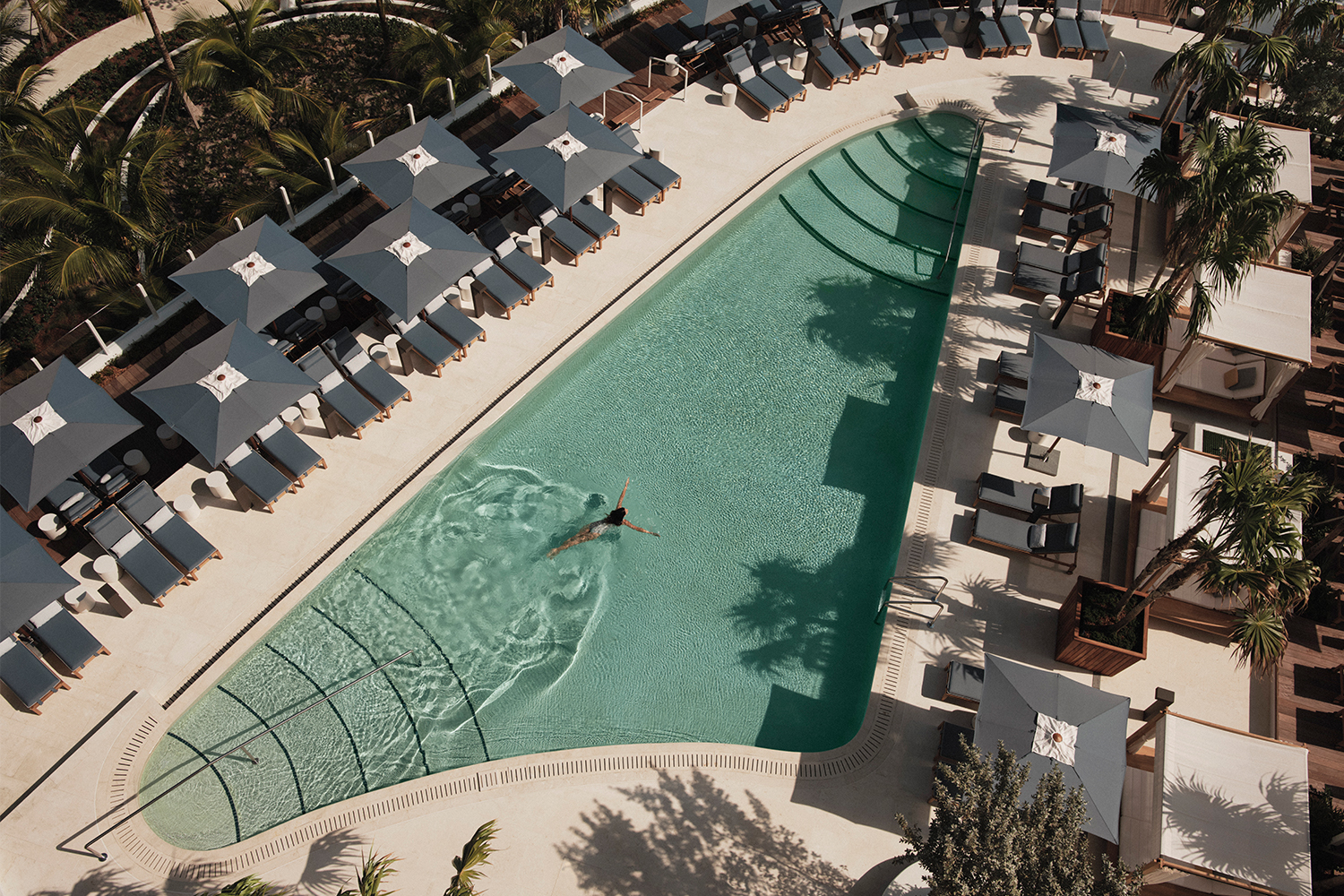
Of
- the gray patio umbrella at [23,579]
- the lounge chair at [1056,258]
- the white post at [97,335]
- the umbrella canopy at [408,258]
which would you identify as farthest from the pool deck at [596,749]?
the white post at [97,335]

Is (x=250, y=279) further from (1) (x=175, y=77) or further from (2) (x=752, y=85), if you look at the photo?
(2) (x=752, y=85)

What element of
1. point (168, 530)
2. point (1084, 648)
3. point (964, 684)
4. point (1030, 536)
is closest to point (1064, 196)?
point (1030, 536)

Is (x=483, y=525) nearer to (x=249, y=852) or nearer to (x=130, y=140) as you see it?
(x=249, y=852)

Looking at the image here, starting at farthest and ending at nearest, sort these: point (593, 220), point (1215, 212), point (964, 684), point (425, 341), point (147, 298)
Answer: point (593, 220)
point (425, 341)
point (147, 298)
point (1215, 212)
point (964, 684)

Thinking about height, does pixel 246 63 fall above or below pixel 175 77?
above

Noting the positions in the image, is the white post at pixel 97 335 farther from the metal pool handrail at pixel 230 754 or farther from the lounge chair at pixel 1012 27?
the lounge chair at pixel 1012 27

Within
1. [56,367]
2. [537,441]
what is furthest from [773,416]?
[56,367]
